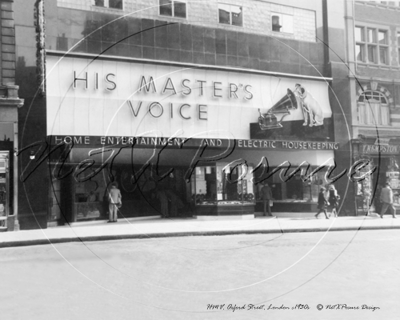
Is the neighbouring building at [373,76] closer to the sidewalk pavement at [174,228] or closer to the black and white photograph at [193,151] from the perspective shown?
the black and white photograph at [193,151]

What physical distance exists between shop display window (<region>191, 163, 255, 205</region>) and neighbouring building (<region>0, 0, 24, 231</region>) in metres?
6.24

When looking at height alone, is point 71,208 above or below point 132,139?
below

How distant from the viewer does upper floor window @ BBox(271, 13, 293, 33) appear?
4.36 metres

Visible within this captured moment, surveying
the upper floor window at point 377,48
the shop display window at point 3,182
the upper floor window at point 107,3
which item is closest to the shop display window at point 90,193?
the upper floor window at point 107,3

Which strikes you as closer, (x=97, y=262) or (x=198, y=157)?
(x=198, y=157)

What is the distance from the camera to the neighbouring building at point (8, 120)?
49.6 feet

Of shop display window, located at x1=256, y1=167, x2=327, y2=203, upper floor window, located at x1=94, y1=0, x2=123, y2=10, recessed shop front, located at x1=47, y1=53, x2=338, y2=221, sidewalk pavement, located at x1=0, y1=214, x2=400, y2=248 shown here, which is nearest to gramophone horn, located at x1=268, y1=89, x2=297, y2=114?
recessed shop front, located at x1=47, y1=53, x2=338, y2=221

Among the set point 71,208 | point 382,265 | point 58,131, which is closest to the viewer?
point 58,131

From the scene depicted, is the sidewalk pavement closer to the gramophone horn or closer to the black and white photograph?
the black and white photograph

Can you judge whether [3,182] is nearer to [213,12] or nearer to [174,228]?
[174,228]

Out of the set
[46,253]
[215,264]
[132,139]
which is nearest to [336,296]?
[215,264]

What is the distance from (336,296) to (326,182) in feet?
7.14

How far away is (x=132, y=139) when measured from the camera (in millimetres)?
2873

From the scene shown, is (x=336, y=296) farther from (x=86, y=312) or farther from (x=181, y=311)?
(x=86, y=312)
